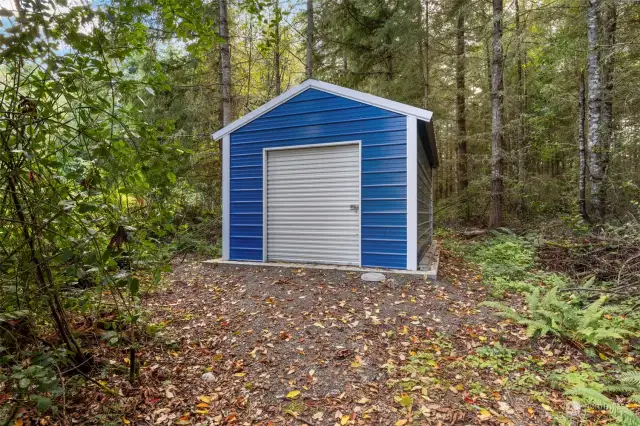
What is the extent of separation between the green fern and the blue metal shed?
2864 mm

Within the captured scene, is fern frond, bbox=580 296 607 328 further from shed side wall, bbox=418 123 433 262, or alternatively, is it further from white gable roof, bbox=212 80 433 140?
white gable roof, bbox=212 80 433 140

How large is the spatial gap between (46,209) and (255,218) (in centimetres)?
457

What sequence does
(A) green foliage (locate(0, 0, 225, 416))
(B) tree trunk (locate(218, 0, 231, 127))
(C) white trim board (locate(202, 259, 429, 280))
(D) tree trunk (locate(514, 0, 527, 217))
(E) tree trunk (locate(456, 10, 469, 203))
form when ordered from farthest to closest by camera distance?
1. (E) tree trunk (locate(456, 10, 469, 203))
2. (D) tree trunk (locate(514, 0, 527, 217))
3. (B) tree trunk (locate(218, 0, 231, 127))
4. (C) white trim board (locate(202, 259, 429, 280))
5. (A) green foliage (locate(0, 0, 225, 416))

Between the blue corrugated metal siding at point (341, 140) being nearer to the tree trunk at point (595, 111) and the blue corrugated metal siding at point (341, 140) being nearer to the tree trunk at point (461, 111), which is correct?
the tree trunk at point (595, 111)

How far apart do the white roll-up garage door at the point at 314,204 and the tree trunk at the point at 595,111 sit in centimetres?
517

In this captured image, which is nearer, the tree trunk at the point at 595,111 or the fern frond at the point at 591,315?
the fern frond at the point at 591,315

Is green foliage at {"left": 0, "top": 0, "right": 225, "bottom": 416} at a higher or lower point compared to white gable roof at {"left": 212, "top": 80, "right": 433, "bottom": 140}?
lower

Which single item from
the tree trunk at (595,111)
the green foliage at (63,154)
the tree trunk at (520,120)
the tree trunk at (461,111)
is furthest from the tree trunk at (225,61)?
the tree trunk at (461,111)

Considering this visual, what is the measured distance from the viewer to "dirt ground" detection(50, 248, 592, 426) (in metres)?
2.46

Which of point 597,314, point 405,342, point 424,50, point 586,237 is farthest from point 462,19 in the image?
point 405,342

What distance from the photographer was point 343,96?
571 centimetres

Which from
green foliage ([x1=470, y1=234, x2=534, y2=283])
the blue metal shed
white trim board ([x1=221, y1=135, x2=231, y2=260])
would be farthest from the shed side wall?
white trim board ([x1=221, y1=135, x2=231, y2=260])

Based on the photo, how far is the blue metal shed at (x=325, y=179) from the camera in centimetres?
537

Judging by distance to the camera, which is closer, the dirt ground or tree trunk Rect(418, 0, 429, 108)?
the dirt ground
